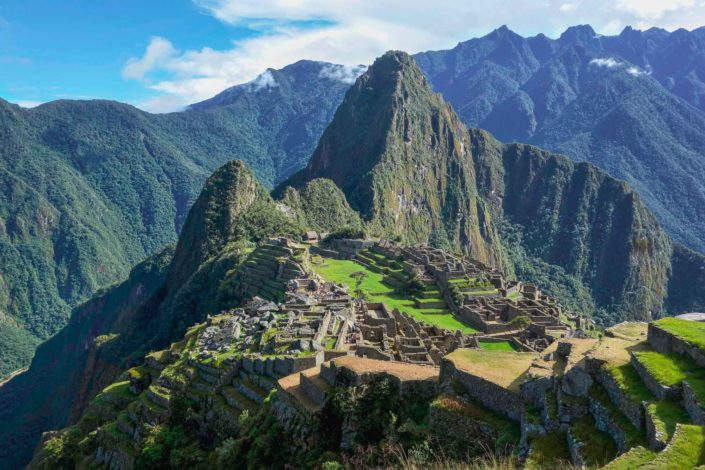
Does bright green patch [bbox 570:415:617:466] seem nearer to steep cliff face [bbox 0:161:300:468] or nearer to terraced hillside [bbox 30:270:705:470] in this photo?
terraced hillside [bbox 30:270:705:470]

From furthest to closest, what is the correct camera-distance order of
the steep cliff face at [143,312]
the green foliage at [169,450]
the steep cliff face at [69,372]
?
1. the steep cliff face at [69,372]
2. the steep cliff face at [143,312]
3. the green foliage at [169,450]

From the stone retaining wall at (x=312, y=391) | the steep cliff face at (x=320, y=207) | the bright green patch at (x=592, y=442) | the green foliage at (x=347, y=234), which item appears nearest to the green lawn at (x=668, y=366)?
the bright green patch at (x=592, y=442)

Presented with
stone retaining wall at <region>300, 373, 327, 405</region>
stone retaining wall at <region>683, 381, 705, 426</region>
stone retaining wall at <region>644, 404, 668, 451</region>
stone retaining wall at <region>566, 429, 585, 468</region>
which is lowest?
stone retaining wall at <region>300, 373, 327, 405</region>

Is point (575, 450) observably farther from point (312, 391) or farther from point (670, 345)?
point (312, 391)

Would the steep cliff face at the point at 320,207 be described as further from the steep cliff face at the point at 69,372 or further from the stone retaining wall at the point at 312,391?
the stone retaining wall at the point at 312,391

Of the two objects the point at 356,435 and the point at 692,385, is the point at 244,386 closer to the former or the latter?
the point at 356,435

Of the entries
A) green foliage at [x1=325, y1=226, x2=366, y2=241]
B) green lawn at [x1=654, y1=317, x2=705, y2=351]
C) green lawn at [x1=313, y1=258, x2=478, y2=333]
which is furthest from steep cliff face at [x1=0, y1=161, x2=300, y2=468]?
green lawn at [x1=654, y1=317, x2=705, y2=351]

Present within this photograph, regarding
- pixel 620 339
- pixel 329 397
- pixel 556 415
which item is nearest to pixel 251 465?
pixel 329 397
